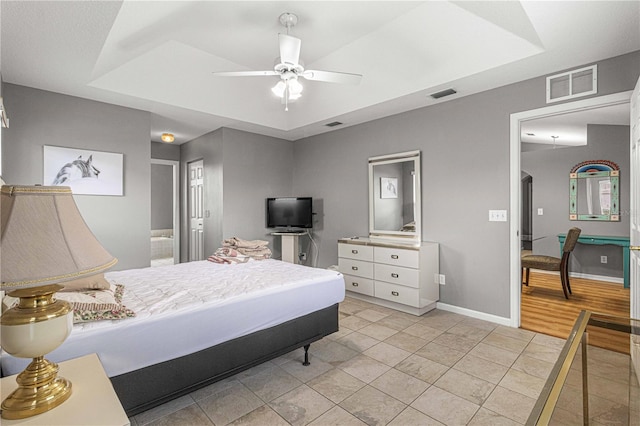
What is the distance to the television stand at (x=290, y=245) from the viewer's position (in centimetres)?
517

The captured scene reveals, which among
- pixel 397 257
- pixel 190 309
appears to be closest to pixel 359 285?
pixel 397 257

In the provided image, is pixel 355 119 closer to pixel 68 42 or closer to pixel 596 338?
pixel 68 42

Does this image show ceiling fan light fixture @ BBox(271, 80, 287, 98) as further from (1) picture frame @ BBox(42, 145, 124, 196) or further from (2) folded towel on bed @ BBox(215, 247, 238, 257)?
(1) picture frame @ BBox(42, 145, 124, 196)

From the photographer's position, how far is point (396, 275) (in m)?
3.71

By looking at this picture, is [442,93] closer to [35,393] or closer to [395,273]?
[395,273]

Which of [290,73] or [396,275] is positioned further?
[396,275]

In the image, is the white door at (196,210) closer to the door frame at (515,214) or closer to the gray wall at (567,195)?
the door frame at (515,214)

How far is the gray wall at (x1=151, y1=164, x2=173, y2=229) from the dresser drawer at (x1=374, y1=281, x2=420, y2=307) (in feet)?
21.1

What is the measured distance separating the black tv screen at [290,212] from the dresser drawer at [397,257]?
1579 millimetres

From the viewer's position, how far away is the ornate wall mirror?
17.1ft

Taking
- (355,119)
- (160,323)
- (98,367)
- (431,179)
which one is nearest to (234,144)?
(355,119)

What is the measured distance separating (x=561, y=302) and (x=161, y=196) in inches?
339

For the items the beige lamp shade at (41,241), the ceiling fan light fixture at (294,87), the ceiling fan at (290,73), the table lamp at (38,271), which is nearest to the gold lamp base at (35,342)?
the table lamp at (38,271)

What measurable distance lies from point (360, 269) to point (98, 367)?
3.23m
